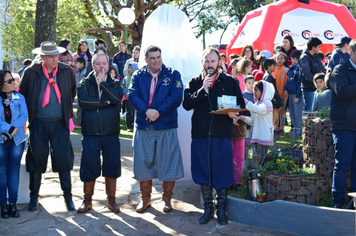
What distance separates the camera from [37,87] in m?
5.82

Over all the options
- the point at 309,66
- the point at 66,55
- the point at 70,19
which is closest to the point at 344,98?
the point at 309,66

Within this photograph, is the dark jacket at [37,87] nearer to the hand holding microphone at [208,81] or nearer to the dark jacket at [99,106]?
the dark jacket at [99,106]

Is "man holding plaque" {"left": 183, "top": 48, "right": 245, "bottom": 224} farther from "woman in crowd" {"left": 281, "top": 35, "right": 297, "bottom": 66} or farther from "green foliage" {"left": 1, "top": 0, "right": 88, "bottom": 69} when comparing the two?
"green foliage" {"left": 1, "top": 0, "right": 88, "bottom": 69}

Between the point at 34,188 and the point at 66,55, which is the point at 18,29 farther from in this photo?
the point at 34,188

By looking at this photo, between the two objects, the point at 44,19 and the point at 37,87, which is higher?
the point at 44,19

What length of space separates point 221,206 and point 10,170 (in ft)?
8.96

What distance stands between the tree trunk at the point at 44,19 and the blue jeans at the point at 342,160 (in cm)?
730

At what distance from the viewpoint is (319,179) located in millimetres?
5504

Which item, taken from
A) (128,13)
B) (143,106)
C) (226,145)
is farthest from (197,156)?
(128,13)

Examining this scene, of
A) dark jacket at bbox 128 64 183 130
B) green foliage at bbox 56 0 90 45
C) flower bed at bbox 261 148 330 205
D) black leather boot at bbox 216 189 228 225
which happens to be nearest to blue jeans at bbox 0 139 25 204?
dark jacket at bbox 128 64 183 130

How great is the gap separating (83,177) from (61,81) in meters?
1.32

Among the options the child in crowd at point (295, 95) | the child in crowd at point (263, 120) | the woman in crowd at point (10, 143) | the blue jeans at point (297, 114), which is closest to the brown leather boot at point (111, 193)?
the woman in crowd at point (10, 143)

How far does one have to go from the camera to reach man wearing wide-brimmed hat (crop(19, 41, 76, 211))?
5.84 m

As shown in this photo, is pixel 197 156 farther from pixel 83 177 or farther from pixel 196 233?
pixel 83 177
